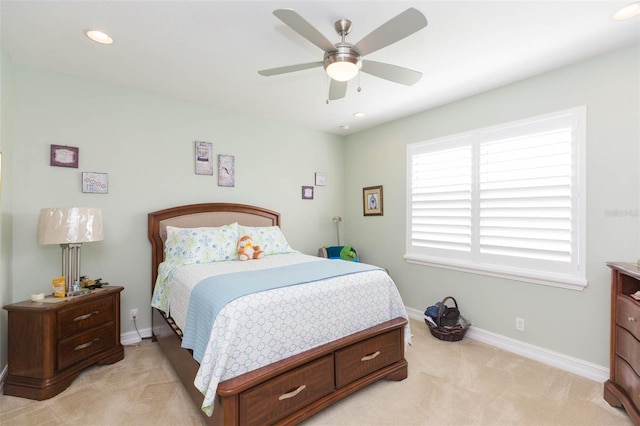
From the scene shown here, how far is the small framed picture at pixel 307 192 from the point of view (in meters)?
4.39

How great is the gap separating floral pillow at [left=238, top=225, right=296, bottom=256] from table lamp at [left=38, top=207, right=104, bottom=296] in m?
1.28

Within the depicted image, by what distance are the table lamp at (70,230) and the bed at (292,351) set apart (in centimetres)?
65

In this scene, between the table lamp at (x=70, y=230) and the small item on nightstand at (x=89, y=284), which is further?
the small item on nightstand at (x=89, y=284)

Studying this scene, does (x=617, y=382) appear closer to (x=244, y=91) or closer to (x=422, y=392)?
(x=422, y=392)

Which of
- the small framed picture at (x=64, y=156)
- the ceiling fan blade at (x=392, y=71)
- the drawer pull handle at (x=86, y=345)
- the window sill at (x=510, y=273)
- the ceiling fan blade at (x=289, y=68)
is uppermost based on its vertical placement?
the ceiling fan blade at (x=392, y=71)

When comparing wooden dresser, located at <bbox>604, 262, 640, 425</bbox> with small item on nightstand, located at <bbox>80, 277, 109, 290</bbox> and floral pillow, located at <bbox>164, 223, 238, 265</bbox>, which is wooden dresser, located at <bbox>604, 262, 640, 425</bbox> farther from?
small item on nightstand, located at <bbox>80, 277, 109, 290</bbox>

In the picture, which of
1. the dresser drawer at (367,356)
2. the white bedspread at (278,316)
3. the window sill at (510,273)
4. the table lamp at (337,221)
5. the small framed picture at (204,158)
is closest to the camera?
the white bedspread at (278,316)

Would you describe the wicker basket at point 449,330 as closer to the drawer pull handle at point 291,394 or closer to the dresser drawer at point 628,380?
the dresser drawer at point 628,380

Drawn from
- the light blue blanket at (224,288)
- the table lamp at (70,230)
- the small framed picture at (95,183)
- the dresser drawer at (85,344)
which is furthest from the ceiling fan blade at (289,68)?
the dresser drawer at (85,344)

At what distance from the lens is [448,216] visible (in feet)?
11.1

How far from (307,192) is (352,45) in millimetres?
2772

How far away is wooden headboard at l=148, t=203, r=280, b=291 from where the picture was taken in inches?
123

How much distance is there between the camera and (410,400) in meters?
2.11

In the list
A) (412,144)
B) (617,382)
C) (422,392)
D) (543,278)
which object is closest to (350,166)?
(412,144)
